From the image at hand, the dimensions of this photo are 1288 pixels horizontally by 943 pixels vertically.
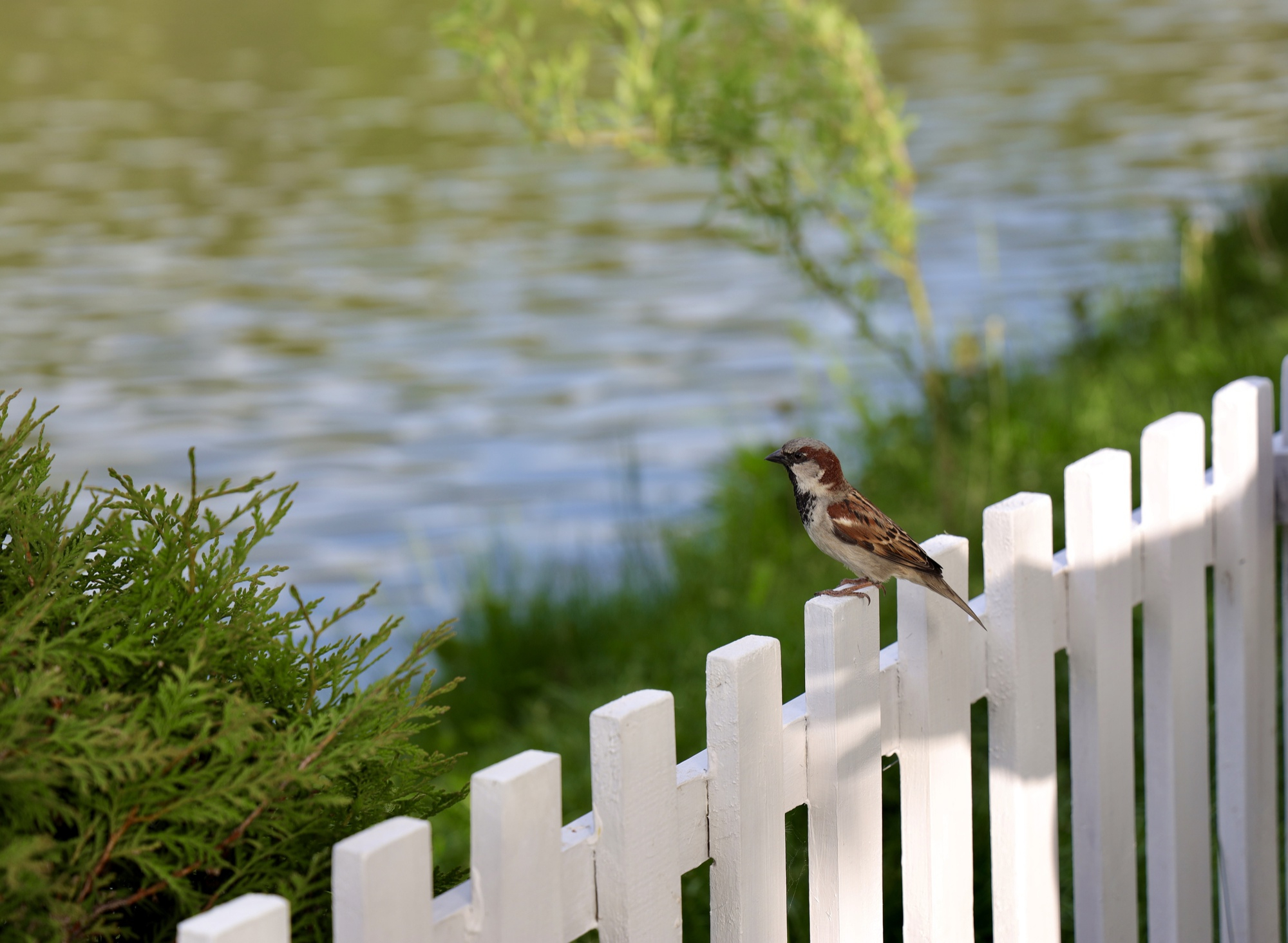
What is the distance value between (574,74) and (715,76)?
492 mm

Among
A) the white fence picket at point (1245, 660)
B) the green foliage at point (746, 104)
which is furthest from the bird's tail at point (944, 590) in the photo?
the green foliage at point (746, 104)

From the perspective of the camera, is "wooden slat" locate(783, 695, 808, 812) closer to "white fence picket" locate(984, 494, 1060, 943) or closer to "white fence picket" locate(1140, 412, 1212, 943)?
"white fence picket" locate(984, 494, 1060, 943)

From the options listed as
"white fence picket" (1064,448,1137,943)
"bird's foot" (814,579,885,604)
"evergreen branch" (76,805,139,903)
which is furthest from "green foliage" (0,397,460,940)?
"white fence picket" (1064,448,1137,943)

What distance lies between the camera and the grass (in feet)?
14.1

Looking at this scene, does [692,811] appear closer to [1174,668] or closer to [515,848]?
[515,848]

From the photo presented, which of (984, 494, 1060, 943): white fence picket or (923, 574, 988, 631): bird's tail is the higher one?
(923, 574, 988, 631): bird's tail

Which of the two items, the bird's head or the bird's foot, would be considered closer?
the bird's foot

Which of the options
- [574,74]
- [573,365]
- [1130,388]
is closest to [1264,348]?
[1130,388]

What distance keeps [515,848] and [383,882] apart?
19cm

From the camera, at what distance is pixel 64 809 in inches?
50.3

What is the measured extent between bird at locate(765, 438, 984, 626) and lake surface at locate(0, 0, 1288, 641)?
3.58 meters

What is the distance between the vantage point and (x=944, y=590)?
2074mm

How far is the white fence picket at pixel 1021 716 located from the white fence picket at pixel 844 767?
288 mm

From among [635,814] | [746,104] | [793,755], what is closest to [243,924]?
[635,814]
